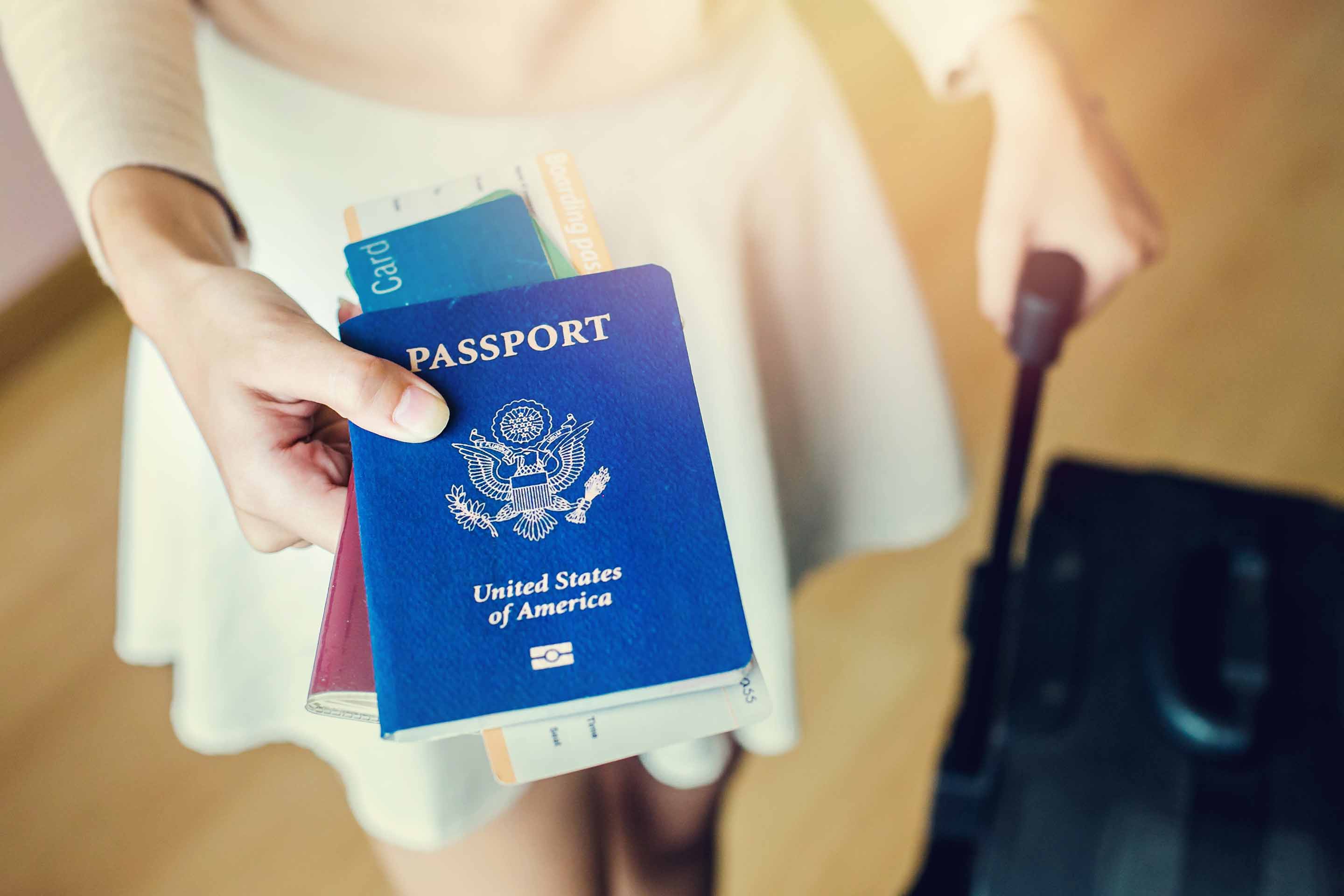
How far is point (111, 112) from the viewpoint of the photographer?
1.15 feet

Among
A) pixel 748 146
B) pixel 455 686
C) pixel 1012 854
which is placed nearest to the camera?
pixel 455 686

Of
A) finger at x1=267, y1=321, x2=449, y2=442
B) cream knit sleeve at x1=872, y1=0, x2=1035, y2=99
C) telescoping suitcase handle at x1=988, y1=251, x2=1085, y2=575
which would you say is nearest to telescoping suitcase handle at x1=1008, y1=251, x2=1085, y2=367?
telescoping suitcase handle at x1=988, y1=251, x2=1085, y2=575

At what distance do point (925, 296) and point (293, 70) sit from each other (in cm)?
89

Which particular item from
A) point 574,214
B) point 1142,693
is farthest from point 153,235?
point 1142,693

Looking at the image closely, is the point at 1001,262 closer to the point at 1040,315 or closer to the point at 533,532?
the point at 1040,315

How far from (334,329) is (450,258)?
46 millimetres

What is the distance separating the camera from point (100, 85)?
1.13 feet

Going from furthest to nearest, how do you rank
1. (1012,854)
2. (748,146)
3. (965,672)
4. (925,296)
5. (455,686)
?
1. (925,296)
2. (965,672)
3. (1012,854)
4. (748,146)
5. (455,686)

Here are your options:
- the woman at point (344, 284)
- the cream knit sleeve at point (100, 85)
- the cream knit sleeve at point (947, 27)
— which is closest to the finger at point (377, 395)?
the woman at point (344, 284)

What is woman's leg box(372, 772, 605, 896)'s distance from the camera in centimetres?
42

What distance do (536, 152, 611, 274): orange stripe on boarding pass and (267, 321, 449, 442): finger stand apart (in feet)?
0.24

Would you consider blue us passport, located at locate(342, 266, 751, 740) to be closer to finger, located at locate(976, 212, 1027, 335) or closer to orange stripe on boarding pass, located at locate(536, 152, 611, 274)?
orange stripe on boarding pass, located at locate(536, 152, 611, 274)

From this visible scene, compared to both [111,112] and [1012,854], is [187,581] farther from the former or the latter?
[1012,854]

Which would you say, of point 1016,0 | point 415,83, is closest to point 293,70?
point 415,83
